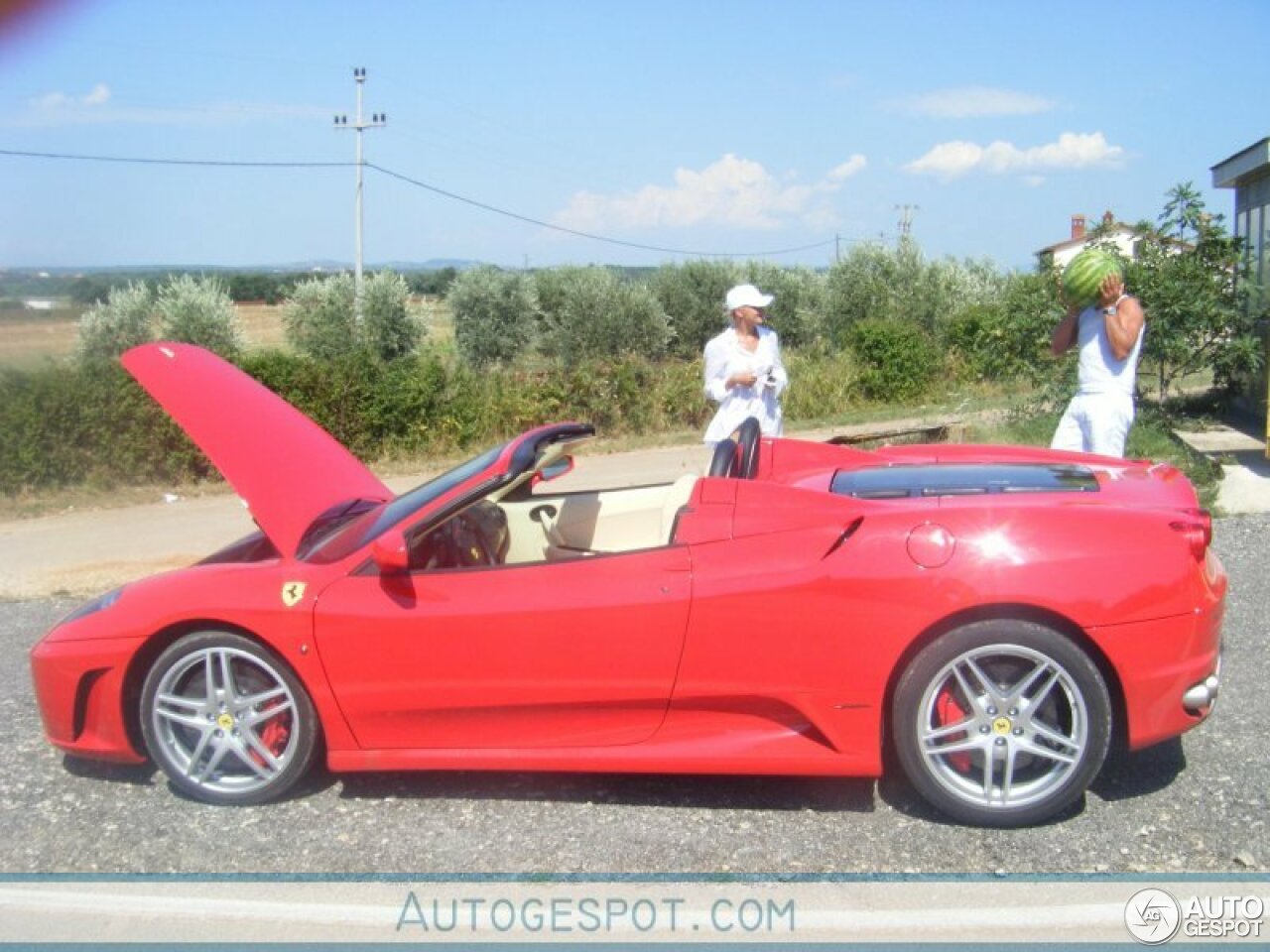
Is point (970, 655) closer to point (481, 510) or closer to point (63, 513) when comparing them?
point (481, 510)

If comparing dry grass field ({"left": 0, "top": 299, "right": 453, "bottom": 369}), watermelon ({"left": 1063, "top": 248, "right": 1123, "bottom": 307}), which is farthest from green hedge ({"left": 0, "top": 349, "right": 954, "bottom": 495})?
watermelon ({"left": 1063, "top": 248, "right": 1123, "bottom": 307})

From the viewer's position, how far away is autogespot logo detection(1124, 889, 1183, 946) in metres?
3.23

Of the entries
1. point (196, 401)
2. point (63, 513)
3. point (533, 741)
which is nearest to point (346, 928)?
point (533, 741)

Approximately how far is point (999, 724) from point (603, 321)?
26593mm

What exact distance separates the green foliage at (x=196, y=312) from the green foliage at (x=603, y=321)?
24.9 ft

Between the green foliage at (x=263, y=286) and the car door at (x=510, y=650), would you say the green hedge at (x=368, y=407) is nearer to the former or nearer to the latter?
the car door at (x=510, y=650)

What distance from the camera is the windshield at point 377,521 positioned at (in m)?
4.35

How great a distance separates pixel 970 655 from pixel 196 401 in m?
3.13

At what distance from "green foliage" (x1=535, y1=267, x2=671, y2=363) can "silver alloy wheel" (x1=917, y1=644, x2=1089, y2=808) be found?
83.3 feet

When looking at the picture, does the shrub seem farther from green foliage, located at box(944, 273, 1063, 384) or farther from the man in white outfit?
the man in white outfit

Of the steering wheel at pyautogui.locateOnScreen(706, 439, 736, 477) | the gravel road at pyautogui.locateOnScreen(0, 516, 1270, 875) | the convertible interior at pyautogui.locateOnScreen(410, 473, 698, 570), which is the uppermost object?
the steering wheel at pyautogui.locateOnScreen(706, 439, 736, 477)

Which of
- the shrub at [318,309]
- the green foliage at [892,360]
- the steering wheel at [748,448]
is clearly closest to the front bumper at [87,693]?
the steering wheel at [748,448]

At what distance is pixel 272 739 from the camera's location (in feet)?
14.2

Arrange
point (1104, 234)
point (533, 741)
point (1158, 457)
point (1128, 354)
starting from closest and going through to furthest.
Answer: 1. point (533, 741)
2. point (1128, 354)
3. point (1158, 457)
4. point (1104, 234)
